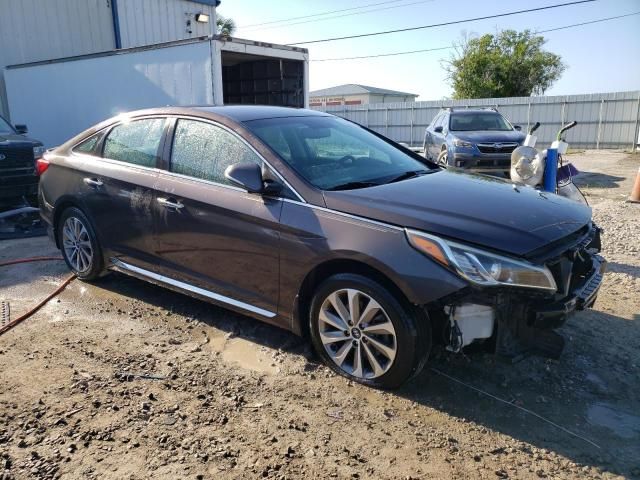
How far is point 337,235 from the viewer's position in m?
3.13

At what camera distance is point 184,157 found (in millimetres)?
4039

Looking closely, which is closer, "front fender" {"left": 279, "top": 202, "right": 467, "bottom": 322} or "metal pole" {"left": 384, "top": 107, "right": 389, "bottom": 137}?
"front fender" {"left": 279, "top": 202, "right": 467, "bottom": 322}

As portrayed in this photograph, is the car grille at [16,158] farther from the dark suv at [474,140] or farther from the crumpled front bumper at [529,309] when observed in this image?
the crumpled front bumper at [529,309]

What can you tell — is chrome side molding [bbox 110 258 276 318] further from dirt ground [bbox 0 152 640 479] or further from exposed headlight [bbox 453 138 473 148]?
exposed headlight [bbox 453 138 473 148]

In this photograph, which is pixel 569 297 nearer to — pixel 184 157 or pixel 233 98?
pixel 184 157

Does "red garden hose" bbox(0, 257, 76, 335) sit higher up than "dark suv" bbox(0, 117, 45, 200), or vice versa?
"dark suv" bbox(0, 117, 45, 200)

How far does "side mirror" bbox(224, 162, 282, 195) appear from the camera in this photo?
340 centimetres

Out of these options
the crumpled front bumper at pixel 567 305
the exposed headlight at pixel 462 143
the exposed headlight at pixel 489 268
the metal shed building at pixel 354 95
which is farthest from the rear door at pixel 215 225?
the metal shed building at pixel 354 95

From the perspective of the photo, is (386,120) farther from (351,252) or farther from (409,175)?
(351,252)

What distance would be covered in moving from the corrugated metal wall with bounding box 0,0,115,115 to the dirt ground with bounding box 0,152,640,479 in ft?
40.6

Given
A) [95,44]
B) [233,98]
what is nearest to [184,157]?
[233,98]

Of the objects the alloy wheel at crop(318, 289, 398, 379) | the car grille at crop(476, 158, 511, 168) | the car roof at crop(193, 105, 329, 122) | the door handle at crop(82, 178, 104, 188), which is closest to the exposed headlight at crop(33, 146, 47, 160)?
the door handle at crop(82, 178, 104, 188)

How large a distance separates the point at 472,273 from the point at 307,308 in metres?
1.13

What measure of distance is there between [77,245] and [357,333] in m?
3.11
